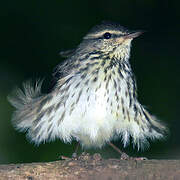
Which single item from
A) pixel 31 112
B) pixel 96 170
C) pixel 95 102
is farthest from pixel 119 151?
pixel 96 170

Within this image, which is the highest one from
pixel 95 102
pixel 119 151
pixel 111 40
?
pixel 111 40

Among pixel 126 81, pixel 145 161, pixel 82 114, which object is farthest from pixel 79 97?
pixel 145 161

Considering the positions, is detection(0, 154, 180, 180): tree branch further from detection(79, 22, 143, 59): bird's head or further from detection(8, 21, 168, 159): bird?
detection(79, 22, 143, 59): bird's head

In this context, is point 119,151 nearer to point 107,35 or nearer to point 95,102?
point 95,102

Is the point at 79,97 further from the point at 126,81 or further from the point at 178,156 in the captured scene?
the point at 178,156

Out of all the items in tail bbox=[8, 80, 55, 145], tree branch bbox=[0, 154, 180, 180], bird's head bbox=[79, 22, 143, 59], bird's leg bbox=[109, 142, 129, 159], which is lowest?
bird's leg bbox=[109, 142, 129, 159]

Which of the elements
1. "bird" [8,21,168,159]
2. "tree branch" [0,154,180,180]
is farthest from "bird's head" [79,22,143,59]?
"tree branch" [0,154,180,180]

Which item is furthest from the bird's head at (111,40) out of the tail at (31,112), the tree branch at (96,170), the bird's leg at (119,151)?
the tree branch at (96,170)
